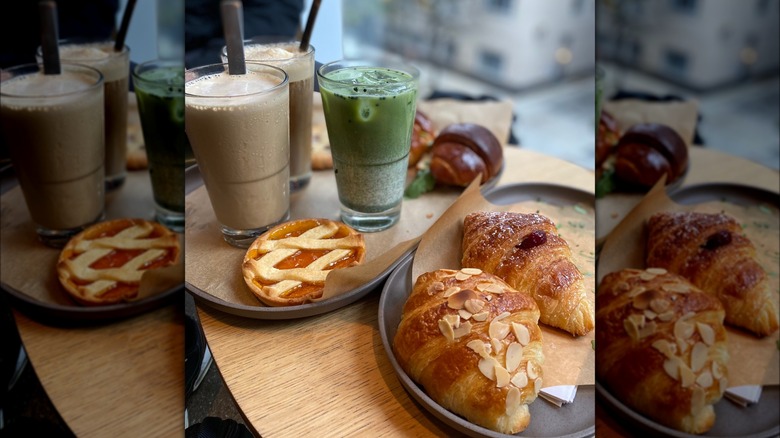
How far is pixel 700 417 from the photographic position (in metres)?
0.30

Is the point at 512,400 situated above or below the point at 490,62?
below

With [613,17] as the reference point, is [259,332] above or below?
below

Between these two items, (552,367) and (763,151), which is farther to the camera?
(552,367)

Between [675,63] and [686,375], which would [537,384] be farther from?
[675,63]

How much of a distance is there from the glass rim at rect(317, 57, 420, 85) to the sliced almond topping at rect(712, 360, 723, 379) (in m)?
0.50

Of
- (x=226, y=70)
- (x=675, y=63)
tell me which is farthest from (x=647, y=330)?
(x=226, y=70)

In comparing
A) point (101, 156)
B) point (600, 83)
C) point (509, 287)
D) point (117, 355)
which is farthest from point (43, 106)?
point (509, 287)

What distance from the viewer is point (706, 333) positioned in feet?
0.99

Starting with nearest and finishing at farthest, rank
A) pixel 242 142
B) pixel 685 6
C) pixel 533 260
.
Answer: pixel 685 6 < pixel 533 260 < pixel 242 142

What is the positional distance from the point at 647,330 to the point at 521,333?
0.88ft

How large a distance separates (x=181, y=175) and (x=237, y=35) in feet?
0.56

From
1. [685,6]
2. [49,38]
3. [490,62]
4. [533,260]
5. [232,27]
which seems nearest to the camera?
[685,6]

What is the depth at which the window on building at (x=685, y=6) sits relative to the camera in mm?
255

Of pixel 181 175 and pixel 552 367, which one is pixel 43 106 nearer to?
pixel 181 175
